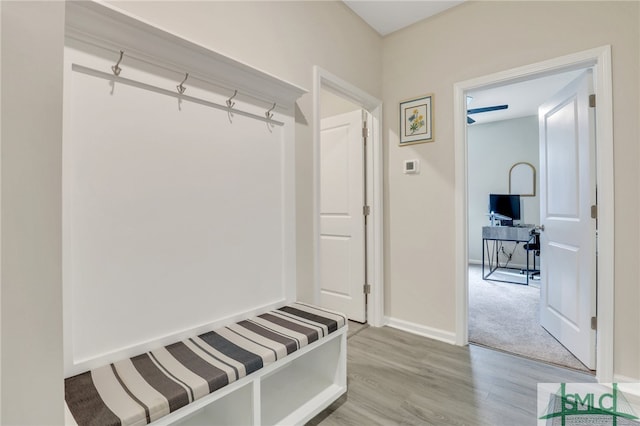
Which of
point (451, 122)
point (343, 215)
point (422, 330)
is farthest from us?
point (343, 215)

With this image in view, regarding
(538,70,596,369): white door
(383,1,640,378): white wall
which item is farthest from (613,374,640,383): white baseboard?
(538,70,596,369): white door

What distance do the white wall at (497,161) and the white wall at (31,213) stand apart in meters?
6.22

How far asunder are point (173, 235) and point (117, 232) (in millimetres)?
220

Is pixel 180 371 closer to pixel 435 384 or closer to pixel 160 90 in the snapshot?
pixel 160 90

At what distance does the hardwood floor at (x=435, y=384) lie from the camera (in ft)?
5.16

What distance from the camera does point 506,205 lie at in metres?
5.08

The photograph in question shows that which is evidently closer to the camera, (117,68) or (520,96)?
(117,68)

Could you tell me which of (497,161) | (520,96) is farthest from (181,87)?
(497,161)

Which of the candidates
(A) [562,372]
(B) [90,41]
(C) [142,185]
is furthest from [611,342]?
(B) [90,41]

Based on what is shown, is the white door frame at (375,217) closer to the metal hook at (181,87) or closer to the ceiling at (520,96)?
the ceiling at (520,96)

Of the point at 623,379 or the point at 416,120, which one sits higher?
the point at 416,120

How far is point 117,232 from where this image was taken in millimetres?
1186

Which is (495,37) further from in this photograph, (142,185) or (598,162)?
(142,185)

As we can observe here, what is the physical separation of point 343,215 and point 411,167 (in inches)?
30.6
